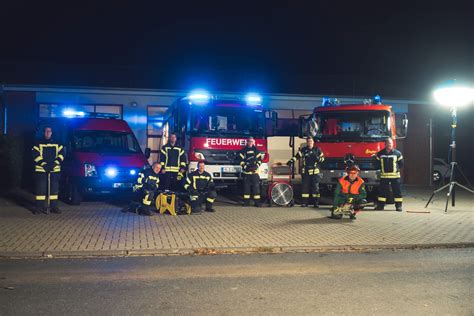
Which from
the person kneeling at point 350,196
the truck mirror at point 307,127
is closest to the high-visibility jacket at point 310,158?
the truck mirror at point 307,127

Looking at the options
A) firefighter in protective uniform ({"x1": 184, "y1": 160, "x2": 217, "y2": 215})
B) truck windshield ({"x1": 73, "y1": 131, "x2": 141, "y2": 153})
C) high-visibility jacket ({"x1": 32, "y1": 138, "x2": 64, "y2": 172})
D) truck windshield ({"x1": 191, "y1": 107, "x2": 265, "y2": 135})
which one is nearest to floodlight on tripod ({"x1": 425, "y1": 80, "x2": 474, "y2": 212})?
truck windshield ({"x1": 191, "y1": 107, "x2": 265, "y2": 135})

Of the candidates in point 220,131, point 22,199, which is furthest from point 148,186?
point 22,199

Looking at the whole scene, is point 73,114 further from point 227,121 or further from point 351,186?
point 351,186

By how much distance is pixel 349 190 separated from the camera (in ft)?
36.0

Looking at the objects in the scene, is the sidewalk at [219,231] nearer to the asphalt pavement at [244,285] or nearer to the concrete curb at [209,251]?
the concrete curb at [209,251]

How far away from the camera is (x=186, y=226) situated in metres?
9.83

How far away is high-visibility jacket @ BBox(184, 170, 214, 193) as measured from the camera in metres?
11.7

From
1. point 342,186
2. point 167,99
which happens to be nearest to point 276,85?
point 167,99

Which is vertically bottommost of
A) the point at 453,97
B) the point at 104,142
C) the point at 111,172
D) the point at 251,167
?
the point at 111,172

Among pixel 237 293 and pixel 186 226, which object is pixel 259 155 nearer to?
pixel 186 226

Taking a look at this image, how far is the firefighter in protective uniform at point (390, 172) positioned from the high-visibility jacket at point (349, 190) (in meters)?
1.89

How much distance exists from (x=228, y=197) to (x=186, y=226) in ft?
19.0

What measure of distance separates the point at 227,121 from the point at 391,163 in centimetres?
446

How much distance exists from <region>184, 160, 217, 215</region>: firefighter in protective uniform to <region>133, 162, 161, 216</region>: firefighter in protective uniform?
80 centimetres
